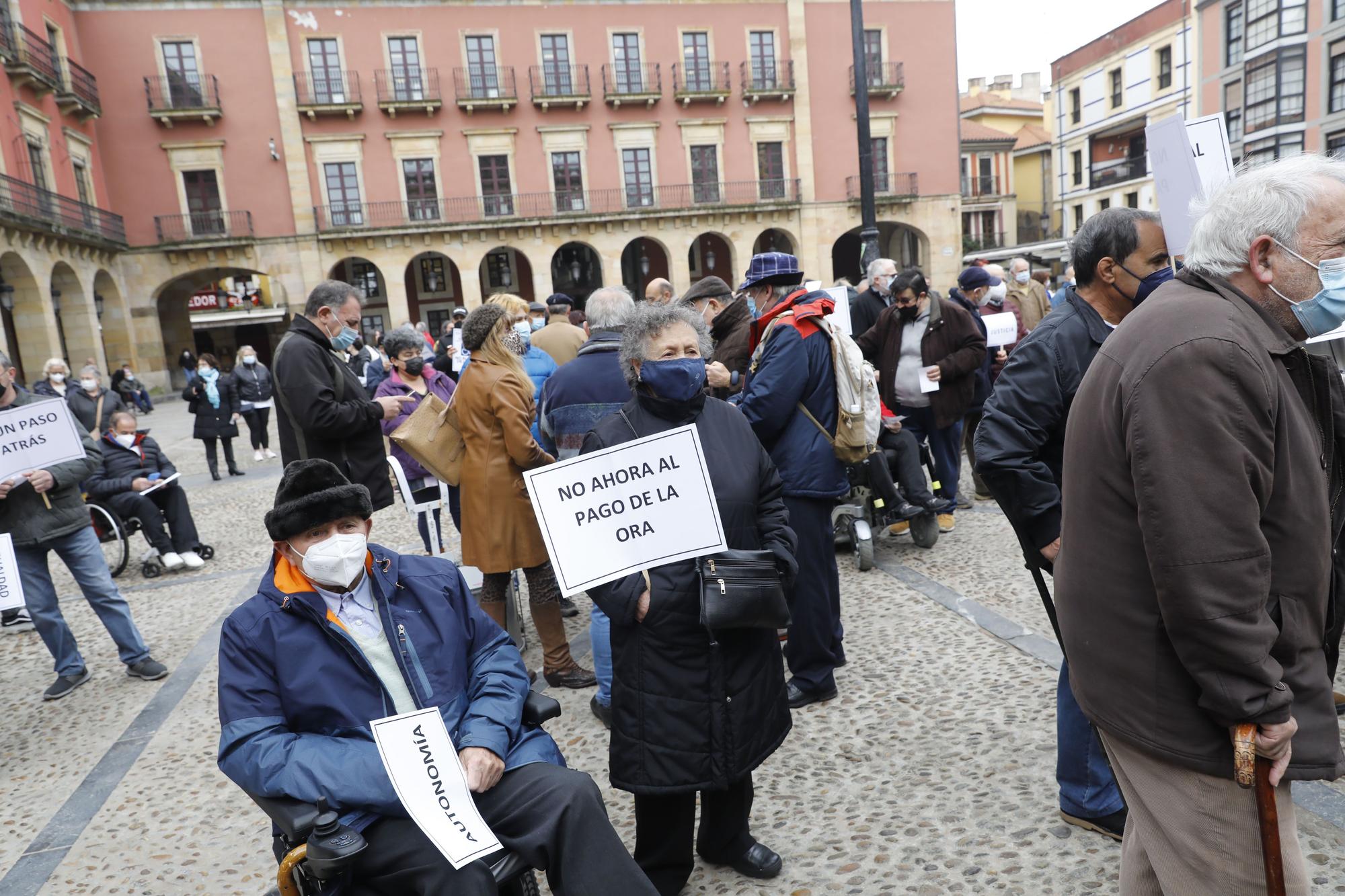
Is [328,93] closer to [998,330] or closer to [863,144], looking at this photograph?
[863,144]

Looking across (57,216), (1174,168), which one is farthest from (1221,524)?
(57,216)

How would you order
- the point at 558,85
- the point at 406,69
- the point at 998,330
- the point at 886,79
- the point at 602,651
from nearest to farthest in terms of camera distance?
the point at 602,651
the point at 998,330
the point at 406,69
the point at 558,85
the point at 886,79

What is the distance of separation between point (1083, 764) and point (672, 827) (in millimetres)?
1273

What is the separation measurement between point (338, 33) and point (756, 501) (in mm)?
32915

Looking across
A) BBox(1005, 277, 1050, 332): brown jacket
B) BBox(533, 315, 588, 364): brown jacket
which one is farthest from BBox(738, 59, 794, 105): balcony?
BBox(533, 315, 588, 364): brown jacket

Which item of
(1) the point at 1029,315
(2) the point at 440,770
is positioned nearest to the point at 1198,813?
(2) the point at 440,770

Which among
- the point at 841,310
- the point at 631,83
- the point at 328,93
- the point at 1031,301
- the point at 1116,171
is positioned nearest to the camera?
the point at 841,310

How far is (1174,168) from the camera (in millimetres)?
3385

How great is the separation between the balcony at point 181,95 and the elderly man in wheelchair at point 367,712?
32272mm

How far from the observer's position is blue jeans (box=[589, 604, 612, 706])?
357 cm

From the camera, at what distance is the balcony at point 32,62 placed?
23.1 m

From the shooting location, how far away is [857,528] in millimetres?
5559

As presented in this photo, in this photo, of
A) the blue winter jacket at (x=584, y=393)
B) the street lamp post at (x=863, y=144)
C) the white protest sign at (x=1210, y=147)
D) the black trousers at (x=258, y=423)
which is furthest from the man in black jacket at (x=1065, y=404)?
the black trousers at (x=258, y=423)

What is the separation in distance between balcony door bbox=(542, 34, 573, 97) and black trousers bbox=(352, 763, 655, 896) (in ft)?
107
